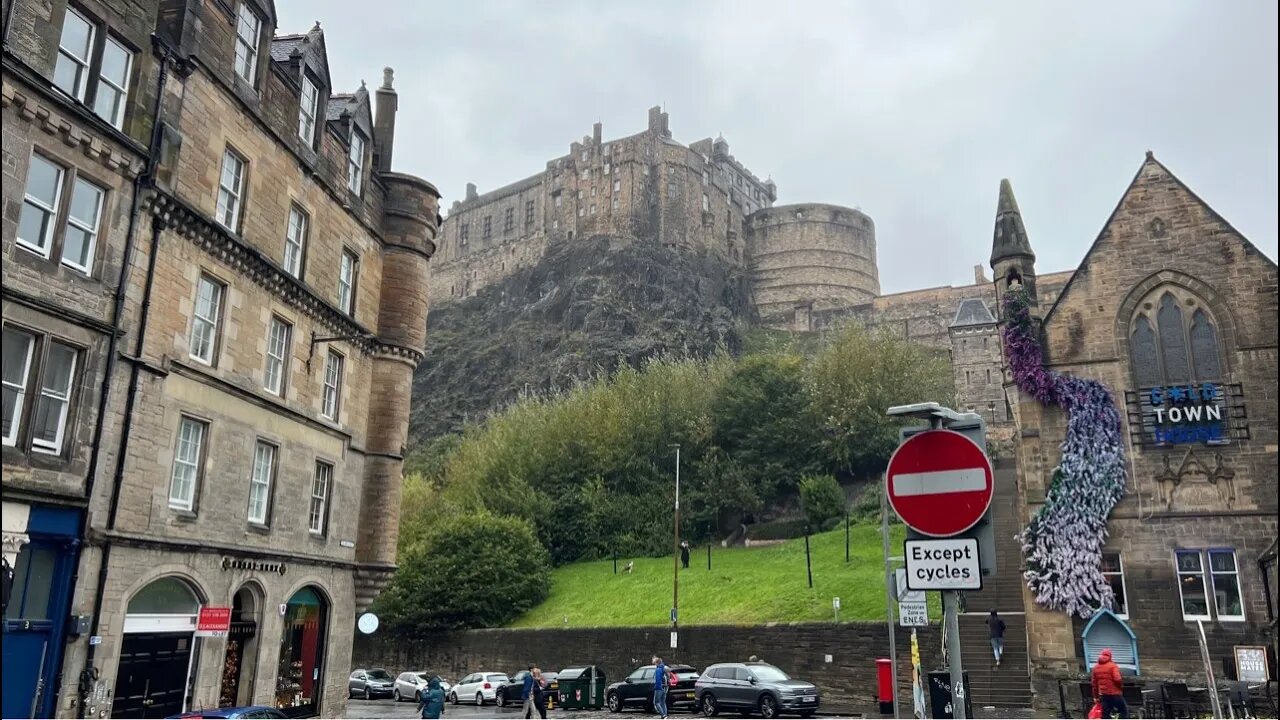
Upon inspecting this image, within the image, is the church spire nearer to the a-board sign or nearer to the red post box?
the red post box

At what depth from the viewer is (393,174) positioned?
87.7 ft

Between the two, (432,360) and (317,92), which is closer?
(317,92)

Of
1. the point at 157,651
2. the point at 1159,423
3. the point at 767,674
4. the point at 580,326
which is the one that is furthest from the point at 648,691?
the point at 580,326

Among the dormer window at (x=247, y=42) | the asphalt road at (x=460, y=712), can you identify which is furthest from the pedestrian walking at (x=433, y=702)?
the dormer window at (x=247, y=42)

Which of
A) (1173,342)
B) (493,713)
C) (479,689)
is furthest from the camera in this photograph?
(479,689)

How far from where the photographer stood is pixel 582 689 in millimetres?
29250

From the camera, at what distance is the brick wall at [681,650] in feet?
88.5

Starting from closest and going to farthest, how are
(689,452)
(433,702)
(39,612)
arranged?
(39,612) → (433,702) → (689,452)

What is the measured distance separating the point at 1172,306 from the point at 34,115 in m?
25.0

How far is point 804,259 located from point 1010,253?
8050cm

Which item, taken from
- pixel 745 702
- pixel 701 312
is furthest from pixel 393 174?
pixel 701 312

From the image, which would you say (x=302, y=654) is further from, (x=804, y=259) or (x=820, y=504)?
(x=804, y=259)

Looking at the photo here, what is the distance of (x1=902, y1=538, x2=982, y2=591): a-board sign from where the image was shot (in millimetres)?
5188

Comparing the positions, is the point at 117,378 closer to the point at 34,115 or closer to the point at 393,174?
the point at 34,115
